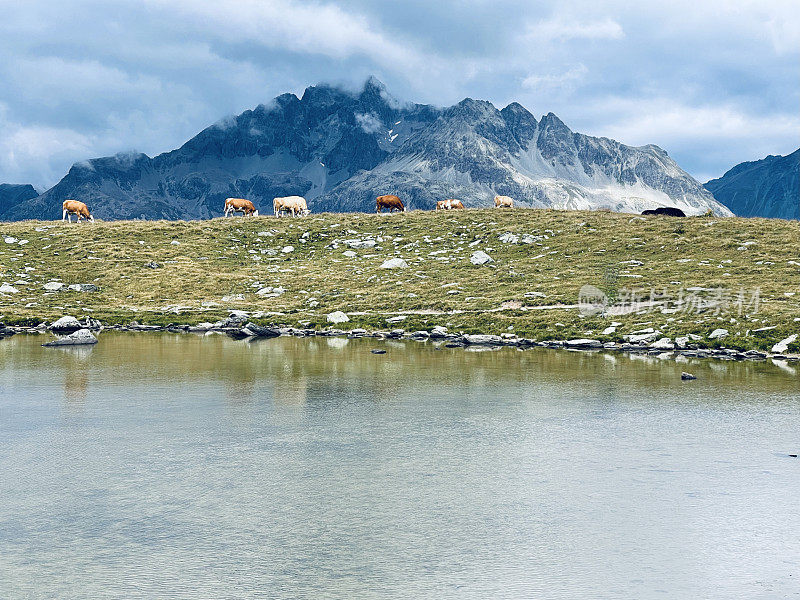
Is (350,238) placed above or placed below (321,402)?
above

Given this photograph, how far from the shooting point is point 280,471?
1392cm

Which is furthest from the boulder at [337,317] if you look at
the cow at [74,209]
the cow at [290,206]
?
the cow at [74,209]

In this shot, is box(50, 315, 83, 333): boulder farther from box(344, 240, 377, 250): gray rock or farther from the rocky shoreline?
box(344, 240, 377, 250): gray rock

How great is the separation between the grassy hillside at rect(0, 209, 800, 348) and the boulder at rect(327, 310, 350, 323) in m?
0.66

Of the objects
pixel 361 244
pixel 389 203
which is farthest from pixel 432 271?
pixel 389 203

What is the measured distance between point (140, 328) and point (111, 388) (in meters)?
26.4

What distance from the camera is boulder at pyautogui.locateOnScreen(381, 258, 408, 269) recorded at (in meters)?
64.7

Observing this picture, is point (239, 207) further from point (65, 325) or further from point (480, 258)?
point (65, 325)

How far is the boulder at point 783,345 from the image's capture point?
108 feet

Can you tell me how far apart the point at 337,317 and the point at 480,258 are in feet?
66.7

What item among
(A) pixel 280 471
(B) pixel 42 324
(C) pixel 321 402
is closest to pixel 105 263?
(B) pixel 42 324

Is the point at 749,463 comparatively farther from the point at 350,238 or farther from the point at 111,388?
the point at 350,238

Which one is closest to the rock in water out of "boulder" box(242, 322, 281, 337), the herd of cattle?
"boulder" box(242, 322, 281, 337)

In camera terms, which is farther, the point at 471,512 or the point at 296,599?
the point at 471,512
